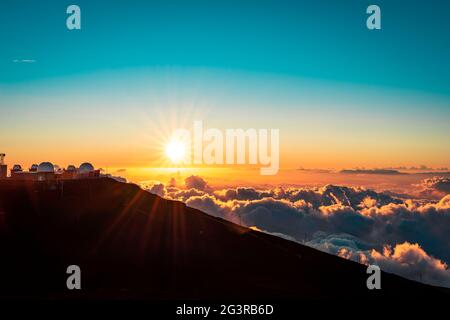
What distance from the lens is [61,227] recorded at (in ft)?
176

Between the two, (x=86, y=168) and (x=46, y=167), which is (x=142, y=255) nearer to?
(x=86, y=168)

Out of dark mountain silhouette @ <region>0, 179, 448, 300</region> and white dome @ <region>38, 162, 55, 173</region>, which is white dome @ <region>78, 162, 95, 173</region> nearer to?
white dome @ <region>38, 162, 55, 173</region>

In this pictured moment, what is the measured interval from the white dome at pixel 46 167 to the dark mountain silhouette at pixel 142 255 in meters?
7.92

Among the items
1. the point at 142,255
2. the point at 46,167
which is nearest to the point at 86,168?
the point at 46,167

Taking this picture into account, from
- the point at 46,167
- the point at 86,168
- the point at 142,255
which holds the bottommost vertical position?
the point at 142,255

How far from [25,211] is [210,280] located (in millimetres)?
28045

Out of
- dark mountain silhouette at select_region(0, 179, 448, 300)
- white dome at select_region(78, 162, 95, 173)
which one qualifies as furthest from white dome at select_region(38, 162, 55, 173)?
dark mountain silhouette at select_region(0, 179, 448, 300)

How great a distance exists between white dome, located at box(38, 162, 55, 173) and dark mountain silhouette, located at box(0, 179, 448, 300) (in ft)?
26.0

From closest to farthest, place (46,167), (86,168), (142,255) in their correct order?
(142,255)
(46,167)
(86,168)

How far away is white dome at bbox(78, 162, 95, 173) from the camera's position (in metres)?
77.9

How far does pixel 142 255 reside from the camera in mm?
49906

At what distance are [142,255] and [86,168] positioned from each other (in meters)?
33.6
